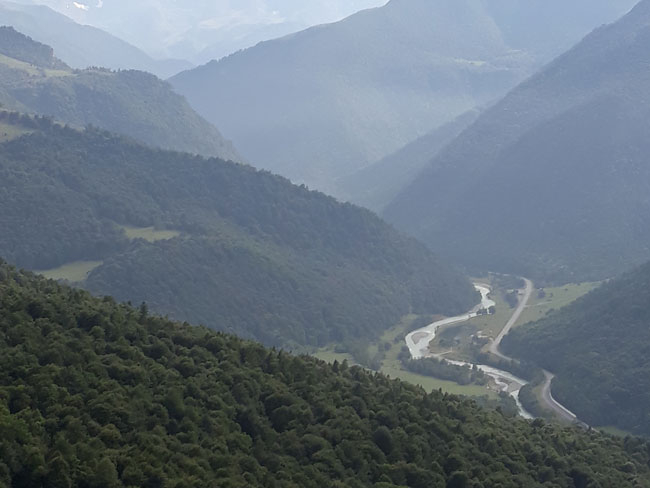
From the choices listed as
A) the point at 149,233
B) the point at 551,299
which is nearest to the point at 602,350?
the point at 551,299

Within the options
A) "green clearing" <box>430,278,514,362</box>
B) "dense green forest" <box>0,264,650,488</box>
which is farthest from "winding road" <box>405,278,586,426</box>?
"dense green forest" <box>0,264,650,488</box>

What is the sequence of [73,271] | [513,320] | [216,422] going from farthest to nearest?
[513,320] → [73,271] → [216,422]

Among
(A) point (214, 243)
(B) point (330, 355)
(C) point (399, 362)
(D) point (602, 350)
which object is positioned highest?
(A) point (214, 243)

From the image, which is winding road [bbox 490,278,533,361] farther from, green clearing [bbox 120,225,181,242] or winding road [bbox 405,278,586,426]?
green clearing [bbox 120,225,181,242]

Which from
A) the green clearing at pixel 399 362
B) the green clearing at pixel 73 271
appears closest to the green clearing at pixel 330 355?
the green clearing at pixel 399 362

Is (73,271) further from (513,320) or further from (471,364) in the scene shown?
(513,320)

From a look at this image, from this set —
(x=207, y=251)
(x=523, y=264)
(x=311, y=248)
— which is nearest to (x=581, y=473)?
(x=207, y=251)
